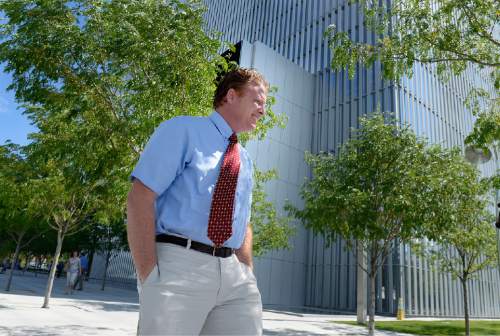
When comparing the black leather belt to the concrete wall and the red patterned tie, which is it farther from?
the concrete wall

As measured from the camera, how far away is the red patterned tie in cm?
196

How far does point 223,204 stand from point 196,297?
47 cm

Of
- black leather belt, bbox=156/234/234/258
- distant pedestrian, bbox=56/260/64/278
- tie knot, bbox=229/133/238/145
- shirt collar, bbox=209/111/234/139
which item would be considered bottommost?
distant pedestrian, bbox=56/260/64/278

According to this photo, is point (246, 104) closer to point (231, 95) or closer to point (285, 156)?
point (231, 95)

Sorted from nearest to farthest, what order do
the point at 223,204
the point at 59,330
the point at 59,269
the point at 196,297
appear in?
the point at 196,297 < the point at 223,204 < the point at 59,330 < the point at 59,269

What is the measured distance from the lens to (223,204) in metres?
2.04

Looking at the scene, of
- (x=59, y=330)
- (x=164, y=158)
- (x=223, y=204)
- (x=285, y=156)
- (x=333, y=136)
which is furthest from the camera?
(x=333, y=136)

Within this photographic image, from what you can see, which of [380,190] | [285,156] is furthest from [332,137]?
[380,190]

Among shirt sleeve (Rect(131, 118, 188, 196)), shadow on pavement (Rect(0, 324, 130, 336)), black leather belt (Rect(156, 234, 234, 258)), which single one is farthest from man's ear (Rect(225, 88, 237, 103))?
shadow on pavement (Rect(0, 324, 130, 336))

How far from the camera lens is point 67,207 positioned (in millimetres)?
13562

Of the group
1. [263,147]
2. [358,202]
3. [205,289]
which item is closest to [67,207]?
[358,202]

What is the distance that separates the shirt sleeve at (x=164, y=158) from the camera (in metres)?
1.88

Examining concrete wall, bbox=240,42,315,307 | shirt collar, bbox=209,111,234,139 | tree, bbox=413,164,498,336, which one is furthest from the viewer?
concrete wall, bbox=240,42,315,307

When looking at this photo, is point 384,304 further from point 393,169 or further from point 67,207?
point 67,207
